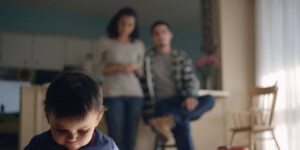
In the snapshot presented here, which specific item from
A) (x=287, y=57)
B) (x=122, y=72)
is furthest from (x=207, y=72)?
(x=122, y=72)

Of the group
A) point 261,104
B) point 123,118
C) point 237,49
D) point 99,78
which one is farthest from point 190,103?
point 237,49

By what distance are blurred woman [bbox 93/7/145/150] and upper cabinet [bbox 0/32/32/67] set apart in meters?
3.67

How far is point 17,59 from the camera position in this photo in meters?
6.00

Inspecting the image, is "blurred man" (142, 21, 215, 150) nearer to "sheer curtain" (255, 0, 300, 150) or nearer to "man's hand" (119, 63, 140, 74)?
"man's hand" (119, 63, 140, 74)

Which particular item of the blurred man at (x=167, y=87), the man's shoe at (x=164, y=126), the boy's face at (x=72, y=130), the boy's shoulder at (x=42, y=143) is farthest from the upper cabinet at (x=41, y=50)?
the boy's face at (x=72, y=130)

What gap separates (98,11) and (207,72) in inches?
129

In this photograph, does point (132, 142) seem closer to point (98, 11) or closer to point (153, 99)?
point (153, 99)

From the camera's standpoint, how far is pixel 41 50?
621 centimetres

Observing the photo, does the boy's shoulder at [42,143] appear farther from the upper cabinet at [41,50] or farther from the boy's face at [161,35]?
the upper cabinet at [41,50]

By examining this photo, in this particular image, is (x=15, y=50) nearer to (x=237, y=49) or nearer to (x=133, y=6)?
(x=133, y=6)

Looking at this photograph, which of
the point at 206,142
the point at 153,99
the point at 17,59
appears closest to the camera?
the point at 153,99

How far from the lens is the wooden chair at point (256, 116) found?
11.0ft

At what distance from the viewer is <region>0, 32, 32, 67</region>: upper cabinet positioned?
591 centimetres

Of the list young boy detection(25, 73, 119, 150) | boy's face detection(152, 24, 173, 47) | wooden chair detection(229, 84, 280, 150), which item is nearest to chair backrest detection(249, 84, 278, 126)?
wooden chair detection(229, 84, 280, 150)
